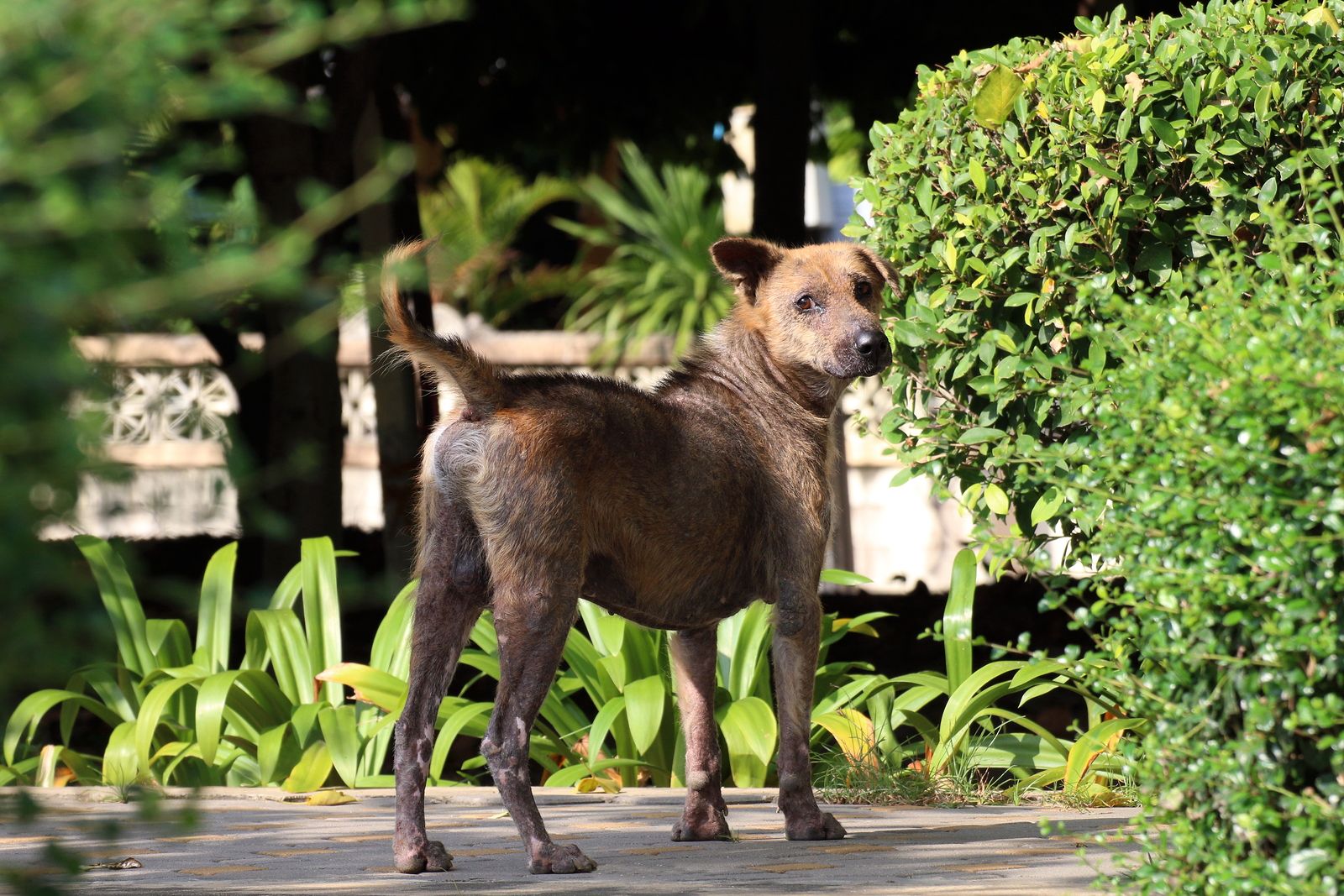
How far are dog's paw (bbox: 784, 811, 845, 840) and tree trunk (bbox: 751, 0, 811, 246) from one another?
521 cm

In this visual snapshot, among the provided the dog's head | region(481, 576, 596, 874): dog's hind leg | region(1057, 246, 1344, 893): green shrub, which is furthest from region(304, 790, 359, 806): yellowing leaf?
region(1057, 246, 1344, 893): green shrub

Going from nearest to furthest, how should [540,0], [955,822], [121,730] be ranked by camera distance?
[955,822], [121,730], [540,0]

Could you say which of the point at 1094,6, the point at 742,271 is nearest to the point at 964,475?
the point at 742,271

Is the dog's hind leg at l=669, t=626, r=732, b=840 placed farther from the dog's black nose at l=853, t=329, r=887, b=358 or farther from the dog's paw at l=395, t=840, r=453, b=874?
the dog's black nose at l=853, t=329, r=887, b=358

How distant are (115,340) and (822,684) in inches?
196

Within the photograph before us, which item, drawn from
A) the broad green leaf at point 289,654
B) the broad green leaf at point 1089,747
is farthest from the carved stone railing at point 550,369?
the broad green leaf at point 1089,747

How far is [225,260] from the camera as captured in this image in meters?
1.84

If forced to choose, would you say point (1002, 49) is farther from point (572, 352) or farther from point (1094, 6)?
point (572, 352)

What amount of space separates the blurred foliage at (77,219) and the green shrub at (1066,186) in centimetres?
304

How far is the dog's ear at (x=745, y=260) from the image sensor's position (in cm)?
527

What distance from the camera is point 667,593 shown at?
471 centimetres

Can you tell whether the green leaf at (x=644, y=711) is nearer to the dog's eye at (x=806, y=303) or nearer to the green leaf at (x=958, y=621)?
the green leaf at (x=958, y=621)

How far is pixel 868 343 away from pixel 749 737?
1782 mm

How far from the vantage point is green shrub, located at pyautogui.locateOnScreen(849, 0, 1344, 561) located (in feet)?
15.6
